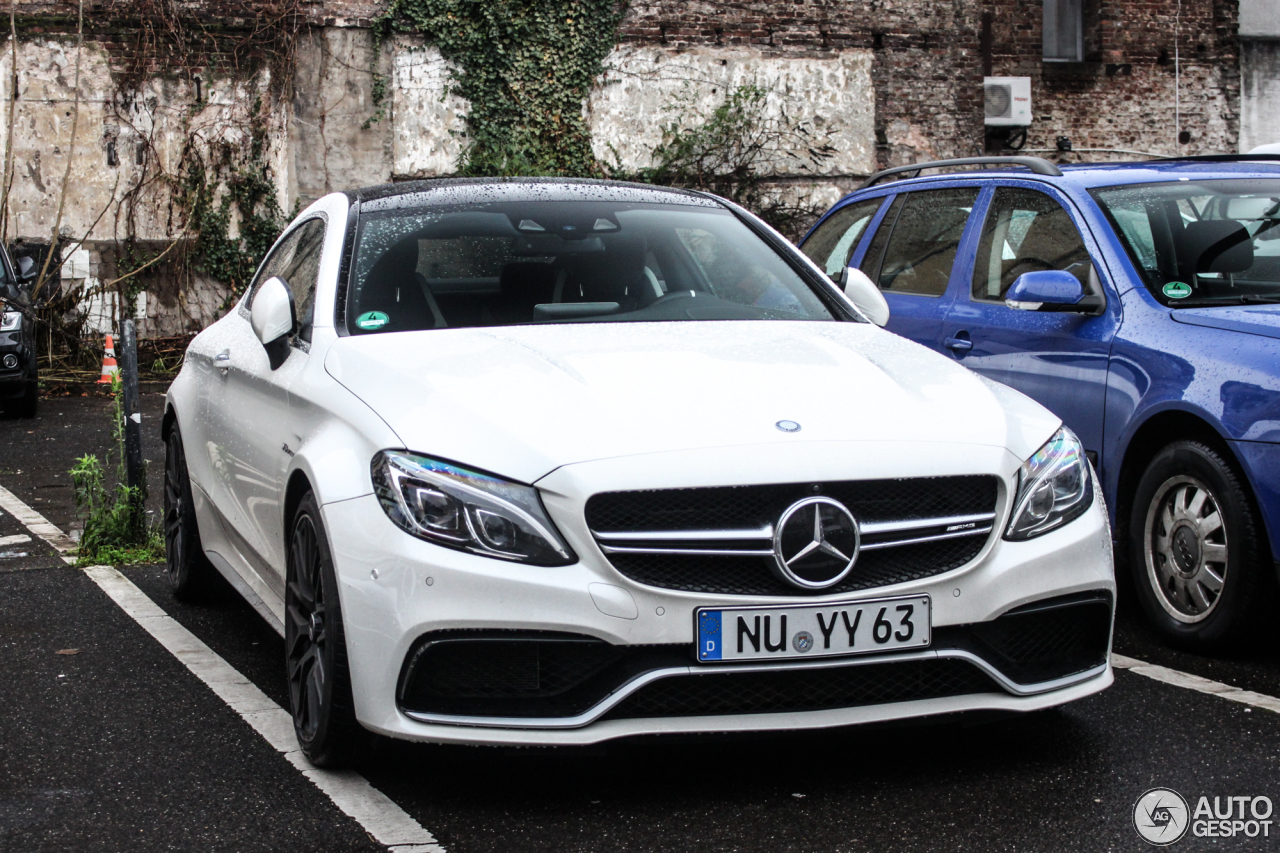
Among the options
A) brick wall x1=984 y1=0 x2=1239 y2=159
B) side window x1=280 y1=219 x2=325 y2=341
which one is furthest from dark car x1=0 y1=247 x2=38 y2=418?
brick wall x1=984 y1=0 x2=1239 y2=159

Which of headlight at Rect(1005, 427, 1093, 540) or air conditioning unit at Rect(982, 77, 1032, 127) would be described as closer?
headlight at Rect(1005, 427, 1093, 540)

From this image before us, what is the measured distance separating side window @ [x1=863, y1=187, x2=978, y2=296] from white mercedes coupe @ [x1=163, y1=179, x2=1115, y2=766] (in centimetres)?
267

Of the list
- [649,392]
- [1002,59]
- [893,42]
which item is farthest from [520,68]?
[649,392]

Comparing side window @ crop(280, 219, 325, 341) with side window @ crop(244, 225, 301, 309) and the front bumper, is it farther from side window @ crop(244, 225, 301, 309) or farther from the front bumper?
the front bumper

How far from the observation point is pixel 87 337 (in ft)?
56.6

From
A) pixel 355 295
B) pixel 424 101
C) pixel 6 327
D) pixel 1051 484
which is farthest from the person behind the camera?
pixel 424 101

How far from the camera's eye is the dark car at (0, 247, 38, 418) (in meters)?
13.0

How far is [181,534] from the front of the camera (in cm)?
593

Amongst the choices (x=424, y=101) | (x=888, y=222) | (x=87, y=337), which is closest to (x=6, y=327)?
(x=87, y=337)

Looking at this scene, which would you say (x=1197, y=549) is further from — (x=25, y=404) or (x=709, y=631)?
(x=25, y=404)

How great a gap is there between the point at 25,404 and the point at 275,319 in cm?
996

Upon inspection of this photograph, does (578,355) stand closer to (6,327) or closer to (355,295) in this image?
(355,295)

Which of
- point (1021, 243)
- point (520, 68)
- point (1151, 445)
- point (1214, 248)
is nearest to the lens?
point (1151, 445)

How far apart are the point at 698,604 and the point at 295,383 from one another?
60.3 inches
